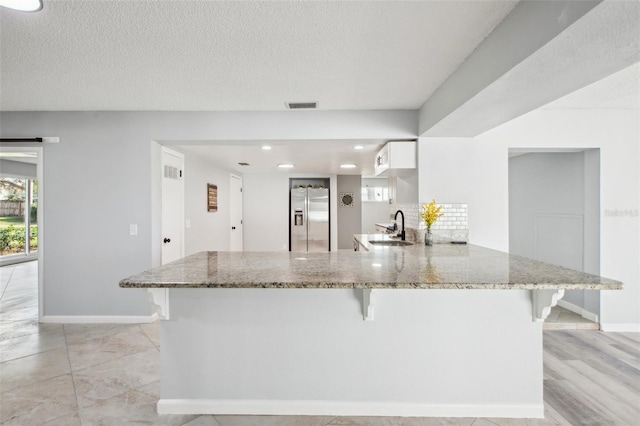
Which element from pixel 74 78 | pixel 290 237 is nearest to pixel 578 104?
pixel 74 78

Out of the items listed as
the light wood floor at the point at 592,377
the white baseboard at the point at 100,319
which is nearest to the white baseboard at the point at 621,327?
the light wood floor at the point at 592,377

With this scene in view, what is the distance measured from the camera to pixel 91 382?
7.66 feet

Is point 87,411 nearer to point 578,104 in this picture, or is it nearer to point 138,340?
point 138,340

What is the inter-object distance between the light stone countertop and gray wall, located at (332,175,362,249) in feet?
19.1

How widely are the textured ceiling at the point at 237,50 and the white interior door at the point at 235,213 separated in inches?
155

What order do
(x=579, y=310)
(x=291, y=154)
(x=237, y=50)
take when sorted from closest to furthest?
(x=237, y=50)
(x=579, y=310)
(x=291, y=154)

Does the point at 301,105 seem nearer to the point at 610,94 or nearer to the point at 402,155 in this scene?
the point at 402,155

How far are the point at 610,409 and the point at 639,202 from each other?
247cm

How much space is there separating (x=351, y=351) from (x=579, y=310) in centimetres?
335

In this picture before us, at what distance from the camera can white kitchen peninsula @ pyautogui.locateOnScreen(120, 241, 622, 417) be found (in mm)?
1916

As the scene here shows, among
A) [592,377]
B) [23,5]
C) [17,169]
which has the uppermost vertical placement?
[23,5]

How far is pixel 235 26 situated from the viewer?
71.5 inches

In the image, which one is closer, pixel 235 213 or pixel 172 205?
pixel 172 205

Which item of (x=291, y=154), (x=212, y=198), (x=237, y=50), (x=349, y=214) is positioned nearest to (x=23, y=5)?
(x=237, y=50)
